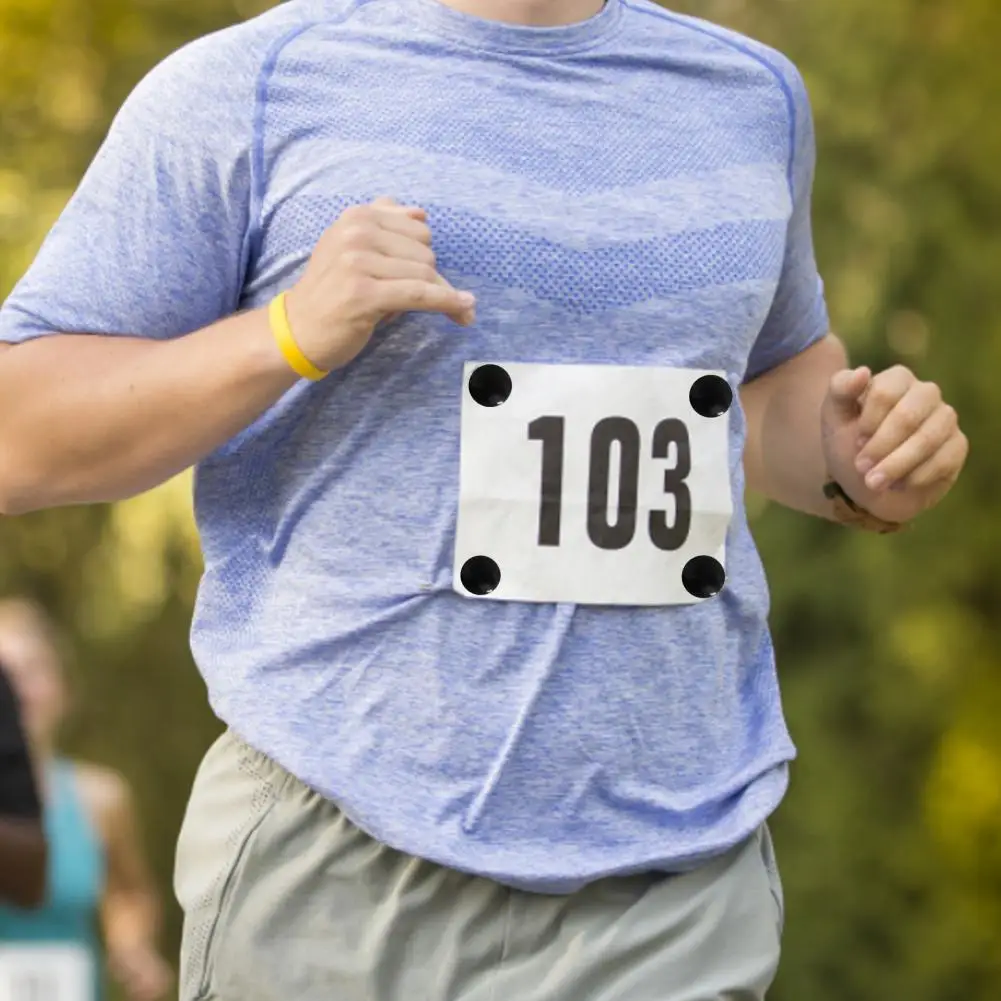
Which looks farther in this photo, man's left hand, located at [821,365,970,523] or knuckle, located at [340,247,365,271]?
man's left hand, located at [821,365,970,523]

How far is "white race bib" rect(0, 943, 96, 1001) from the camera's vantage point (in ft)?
3.58

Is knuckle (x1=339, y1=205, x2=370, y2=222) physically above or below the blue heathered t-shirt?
above

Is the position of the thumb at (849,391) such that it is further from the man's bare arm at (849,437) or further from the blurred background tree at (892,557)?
the blurred background tree at (892,557)

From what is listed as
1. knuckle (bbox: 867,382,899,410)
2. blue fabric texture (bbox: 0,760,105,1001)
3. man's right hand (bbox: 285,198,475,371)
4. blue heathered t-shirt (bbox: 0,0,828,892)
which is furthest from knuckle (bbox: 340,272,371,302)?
knuckle (bbox: 867,382,899,410)

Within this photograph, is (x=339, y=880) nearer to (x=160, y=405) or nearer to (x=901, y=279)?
(x=160, y=405)

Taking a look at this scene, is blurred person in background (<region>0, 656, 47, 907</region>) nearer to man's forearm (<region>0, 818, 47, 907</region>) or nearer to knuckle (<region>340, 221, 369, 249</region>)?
man's forearm (<region>0, 818, 47, 907</region>)

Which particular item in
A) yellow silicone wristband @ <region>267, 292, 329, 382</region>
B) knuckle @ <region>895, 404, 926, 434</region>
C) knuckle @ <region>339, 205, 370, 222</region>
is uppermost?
knuckle @ <region>339, 205, 370, 222</region>

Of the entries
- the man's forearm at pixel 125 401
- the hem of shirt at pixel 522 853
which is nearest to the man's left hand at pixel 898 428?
the hem of shirt at pixel 522 853

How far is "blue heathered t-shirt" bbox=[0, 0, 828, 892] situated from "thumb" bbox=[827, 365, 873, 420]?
14 cm

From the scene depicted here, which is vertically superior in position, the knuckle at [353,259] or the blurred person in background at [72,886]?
the knuckle at [353,259]

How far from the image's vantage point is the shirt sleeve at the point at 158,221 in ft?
5.36

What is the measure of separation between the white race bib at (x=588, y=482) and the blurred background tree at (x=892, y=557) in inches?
95.3

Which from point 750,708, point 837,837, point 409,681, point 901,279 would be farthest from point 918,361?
point 409,681

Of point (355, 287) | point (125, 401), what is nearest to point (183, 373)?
point (125, 401)
